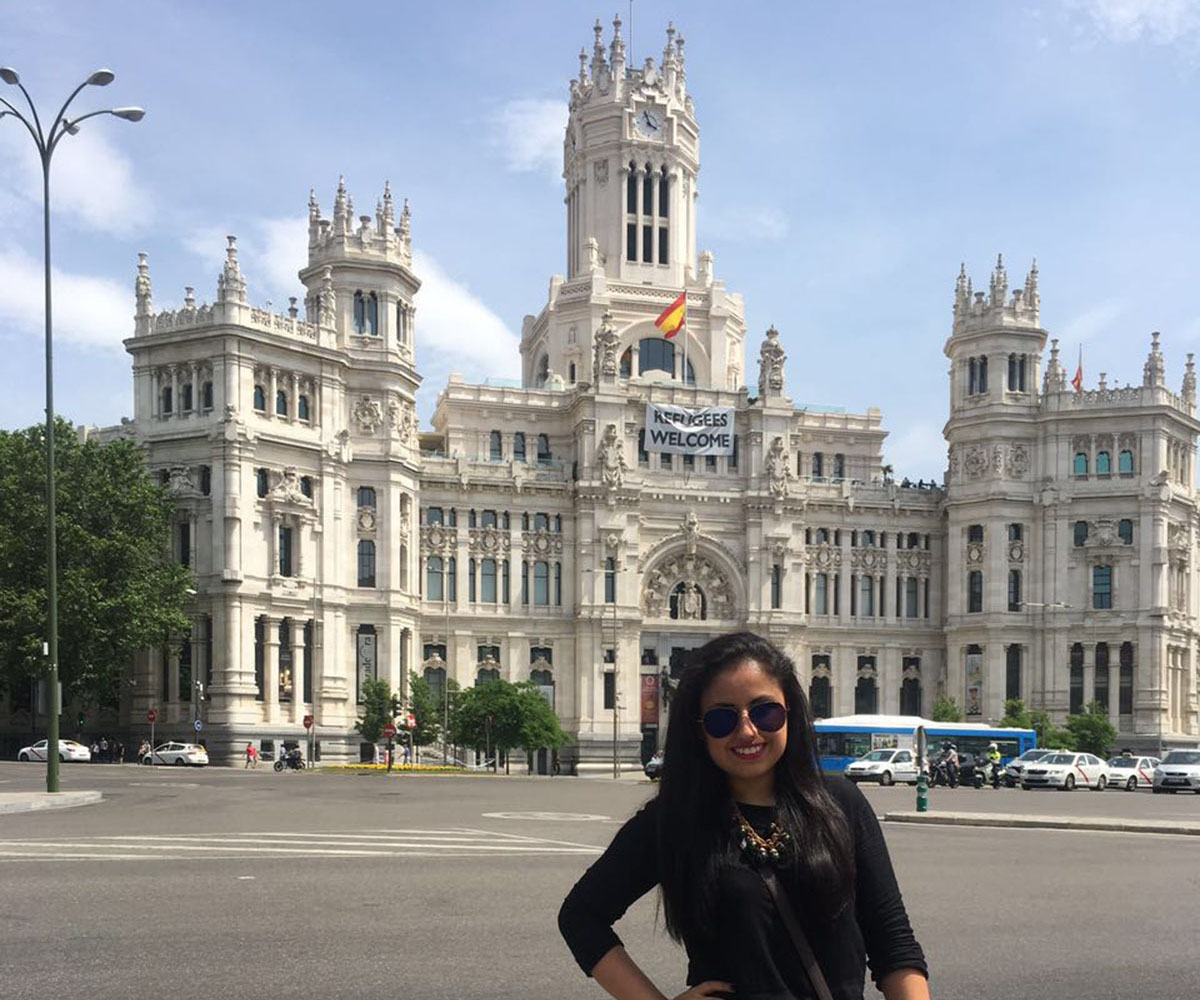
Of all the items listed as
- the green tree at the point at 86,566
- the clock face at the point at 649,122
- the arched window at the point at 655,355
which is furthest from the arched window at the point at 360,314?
the clock face at the point at 649,122

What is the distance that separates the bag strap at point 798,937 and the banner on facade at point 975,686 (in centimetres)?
8644

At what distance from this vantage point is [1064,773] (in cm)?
5362

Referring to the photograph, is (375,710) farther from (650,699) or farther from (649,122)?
(649,122)

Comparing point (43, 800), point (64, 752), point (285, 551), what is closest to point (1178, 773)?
point (43, 800)

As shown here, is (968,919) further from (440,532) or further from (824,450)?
(824,450)

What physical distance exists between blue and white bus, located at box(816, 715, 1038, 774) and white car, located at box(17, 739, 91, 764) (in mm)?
31197

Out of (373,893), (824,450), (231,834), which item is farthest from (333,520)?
(373,893)

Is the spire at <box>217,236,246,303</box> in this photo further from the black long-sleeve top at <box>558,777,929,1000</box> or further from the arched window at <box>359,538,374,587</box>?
the black long-sleeve top at <box>558,777,929,1000</box>

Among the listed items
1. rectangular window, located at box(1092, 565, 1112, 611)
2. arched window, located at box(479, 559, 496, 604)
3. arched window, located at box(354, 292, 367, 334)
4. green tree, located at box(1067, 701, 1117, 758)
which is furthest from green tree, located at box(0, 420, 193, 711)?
rectangular window, located at box(1092, 565, 1112, 611)

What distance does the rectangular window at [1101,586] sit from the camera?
87.1 metres

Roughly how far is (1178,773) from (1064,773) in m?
4.04

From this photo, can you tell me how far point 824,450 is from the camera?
3703 inches

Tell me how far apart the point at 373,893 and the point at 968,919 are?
6.06 metres

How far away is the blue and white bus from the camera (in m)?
62.9
